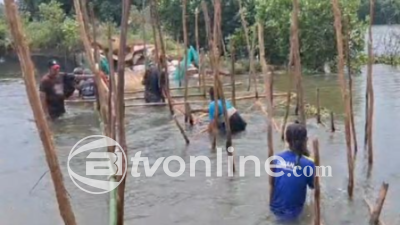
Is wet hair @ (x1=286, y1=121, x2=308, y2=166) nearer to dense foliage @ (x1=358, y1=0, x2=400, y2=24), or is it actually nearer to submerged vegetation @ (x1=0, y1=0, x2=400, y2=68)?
submerged vegetation @ (x1=0, y1=0, x2=400, y2=68)

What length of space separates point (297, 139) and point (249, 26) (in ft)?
61.8

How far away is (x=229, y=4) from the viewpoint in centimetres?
2541

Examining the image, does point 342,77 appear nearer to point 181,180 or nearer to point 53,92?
point 181,180

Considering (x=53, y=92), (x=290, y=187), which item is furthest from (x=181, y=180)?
(x=53, y=92)

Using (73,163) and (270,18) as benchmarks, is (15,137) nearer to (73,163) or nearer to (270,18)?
(73,163)

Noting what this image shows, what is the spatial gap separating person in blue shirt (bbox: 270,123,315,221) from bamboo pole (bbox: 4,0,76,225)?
2.76m

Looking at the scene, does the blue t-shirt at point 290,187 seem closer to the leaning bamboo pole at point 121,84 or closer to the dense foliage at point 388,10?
the leaning bamboo pole at point 121,84

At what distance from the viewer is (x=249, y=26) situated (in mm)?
24562

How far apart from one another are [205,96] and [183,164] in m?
6.21

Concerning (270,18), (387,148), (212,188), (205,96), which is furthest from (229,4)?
(212,188)

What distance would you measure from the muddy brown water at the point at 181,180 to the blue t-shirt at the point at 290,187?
0.20 metres

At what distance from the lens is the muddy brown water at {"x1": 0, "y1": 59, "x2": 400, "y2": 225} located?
298 inches

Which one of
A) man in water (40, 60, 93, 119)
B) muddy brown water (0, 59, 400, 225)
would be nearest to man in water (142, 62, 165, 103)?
muddy brown water (0, 59, 400, 225)

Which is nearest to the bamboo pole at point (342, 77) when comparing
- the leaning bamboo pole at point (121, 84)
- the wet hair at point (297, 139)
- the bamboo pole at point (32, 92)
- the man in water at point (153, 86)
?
the wet hair at point (297, 139)
